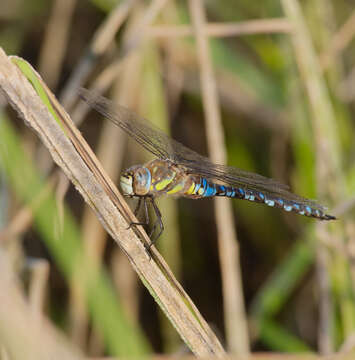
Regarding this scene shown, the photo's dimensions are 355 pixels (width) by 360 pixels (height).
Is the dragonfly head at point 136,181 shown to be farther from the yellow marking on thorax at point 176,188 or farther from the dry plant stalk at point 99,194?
the dry plant stalk at point 99,194

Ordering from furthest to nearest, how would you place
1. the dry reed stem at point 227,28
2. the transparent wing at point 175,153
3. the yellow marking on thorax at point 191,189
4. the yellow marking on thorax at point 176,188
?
the dry reed stem at point 227,28 < the yellow marking on thorax at point 191,189 < the yellow marking on thorax at point 176,188 < the transparent wing at point 175,153

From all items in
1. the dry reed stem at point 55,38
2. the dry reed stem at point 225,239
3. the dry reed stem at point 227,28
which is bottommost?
the dry reed stem at point 225,239

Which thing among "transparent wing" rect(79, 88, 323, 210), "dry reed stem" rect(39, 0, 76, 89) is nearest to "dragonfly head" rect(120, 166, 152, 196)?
"transparent wing" rect(79, 88, 323, 210)

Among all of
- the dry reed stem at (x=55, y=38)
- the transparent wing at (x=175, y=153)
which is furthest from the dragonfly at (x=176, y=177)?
the dry reed stem at (x=55, y=38)

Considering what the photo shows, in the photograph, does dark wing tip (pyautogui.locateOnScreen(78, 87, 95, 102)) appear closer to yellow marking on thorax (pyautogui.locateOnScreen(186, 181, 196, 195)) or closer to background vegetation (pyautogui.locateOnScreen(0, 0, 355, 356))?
background vegetation (pyautogui.locateOnScreen(0, 0, 355, 356))

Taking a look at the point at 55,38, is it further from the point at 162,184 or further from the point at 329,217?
the point at 329,217

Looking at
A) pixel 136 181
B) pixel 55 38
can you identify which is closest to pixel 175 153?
pixel 136 181

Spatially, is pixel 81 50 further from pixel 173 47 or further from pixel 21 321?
pixel 21 321

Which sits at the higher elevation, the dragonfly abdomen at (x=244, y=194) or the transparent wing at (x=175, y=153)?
the transparent wing at (x=175, y=153)
